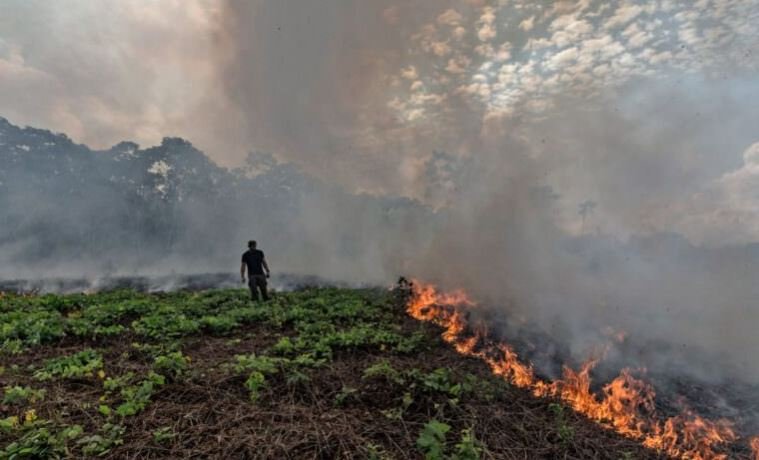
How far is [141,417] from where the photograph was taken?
511 centimetres

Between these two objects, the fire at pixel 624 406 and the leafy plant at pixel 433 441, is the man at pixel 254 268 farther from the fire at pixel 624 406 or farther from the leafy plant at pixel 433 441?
the leafy plant at pixel 433 441

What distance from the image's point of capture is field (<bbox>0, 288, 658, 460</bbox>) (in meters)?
4.50

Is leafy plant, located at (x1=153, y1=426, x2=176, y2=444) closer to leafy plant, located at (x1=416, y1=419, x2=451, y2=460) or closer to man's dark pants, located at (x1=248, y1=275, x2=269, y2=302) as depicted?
leafy plant, located at (x1=416, y1=419, x2=451, y2=460)

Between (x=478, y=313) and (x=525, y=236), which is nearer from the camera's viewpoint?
(x=478, y=313)

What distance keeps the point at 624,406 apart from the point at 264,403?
240 inches

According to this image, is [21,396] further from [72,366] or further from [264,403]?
[264,403]

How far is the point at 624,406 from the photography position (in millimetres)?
7125

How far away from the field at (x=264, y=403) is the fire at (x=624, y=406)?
0.53m

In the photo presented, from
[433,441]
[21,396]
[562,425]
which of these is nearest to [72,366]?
[21,396]

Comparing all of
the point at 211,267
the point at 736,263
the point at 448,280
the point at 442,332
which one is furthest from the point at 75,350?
the point at 211,267

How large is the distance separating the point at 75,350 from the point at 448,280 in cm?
1446

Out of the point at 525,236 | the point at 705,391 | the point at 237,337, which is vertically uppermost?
the point at 525,236

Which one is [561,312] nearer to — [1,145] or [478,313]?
[478,313]

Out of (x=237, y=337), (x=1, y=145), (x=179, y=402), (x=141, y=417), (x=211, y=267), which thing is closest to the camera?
(x=141, y=417)
